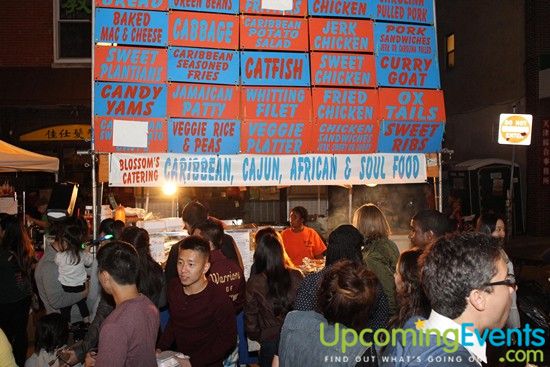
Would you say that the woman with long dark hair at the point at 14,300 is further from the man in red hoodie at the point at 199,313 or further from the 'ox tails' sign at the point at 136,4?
the 'ox tails' sign at the point at 136,4

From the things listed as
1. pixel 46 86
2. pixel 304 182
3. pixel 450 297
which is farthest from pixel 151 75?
pixel 46 86

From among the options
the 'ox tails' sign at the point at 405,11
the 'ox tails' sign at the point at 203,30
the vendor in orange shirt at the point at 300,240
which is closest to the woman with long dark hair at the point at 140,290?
the 'ox tails' sign at the point at 203,30

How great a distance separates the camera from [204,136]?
7891mm

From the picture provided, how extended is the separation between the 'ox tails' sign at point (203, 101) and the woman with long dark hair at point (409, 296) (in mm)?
4188

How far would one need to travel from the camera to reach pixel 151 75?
7715 millimetres

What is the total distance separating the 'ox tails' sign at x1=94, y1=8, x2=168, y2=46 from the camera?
7.68 metres

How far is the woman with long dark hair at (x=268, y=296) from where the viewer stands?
18.2ft

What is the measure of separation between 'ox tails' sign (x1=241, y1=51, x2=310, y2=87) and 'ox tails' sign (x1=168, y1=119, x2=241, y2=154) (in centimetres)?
69

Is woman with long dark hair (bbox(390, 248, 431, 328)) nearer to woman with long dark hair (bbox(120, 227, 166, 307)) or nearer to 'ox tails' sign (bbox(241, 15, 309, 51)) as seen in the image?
woman with long dark hair (bbox(120, 227, 166, 307))

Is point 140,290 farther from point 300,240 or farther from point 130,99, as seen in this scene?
point 300,240

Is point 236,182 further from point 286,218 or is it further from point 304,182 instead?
point 286,218

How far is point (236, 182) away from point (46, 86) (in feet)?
32.7

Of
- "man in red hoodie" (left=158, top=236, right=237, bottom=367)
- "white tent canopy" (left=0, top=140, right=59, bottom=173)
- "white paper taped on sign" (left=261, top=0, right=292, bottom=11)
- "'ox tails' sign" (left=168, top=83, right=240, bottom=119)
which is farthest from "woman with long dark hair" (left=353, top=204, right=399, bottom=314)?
"white tent canopy" (left=0, top=140, right=59, bottom=173)

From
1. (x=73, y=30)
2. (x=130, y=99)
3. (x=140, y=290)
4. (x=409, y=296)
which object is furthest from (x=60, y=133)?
(x=409, y=296)
